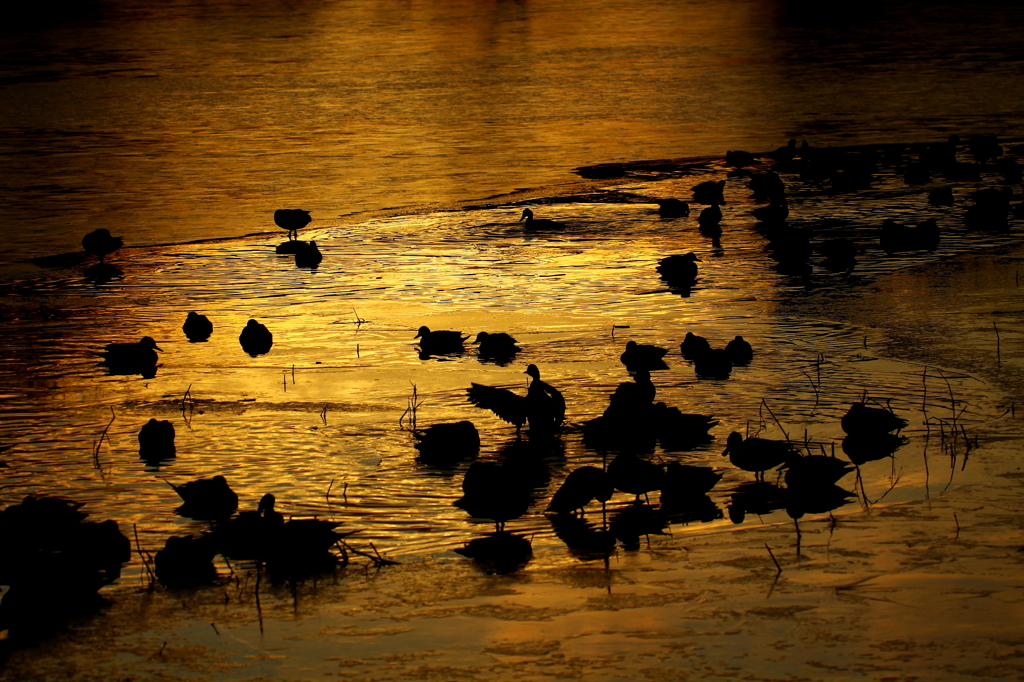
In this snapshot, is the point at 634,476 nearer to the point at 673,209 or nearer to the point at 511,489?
the point at 511,489

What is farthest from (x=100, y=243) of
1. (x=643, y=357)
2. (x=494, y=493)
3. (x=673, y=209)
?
(x=494, y=493)

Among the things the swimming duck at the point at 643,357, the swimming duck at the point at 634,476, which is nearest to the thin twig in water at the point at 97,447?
the swimming duck at the point at 634,476

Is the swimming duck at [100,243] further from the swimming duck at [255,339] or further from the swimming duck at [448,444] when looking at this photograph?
the swimming duck at [448,444]

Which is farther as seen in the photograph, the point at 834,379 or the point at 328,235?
the point at 328,235

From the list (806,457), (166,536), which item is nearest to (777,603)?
(806,457)

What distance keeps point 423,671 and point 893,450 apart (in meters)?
3.22

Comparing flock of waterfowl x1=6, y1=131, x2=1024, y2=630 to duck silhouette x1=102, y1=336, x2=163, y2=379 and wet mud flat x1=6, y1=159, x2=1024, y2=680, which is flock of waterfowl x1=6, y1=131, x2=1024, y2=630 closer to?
duck silhouette x1=102, y1=336, x2=163, y2=379

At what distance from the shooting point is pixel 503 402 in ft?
24.1

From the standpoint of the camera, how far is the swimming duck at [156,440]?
721 centimetres

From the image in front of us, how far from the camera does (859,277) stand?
1146 centimetres

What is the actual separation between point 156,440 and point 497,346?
2758mm

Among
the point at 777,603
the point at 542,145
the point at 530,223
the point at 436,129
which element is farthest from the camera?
the point at 436,129

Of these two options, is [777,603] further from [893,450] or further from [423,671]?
[893,450]

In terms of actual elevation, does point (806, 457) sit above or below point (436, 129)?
below
